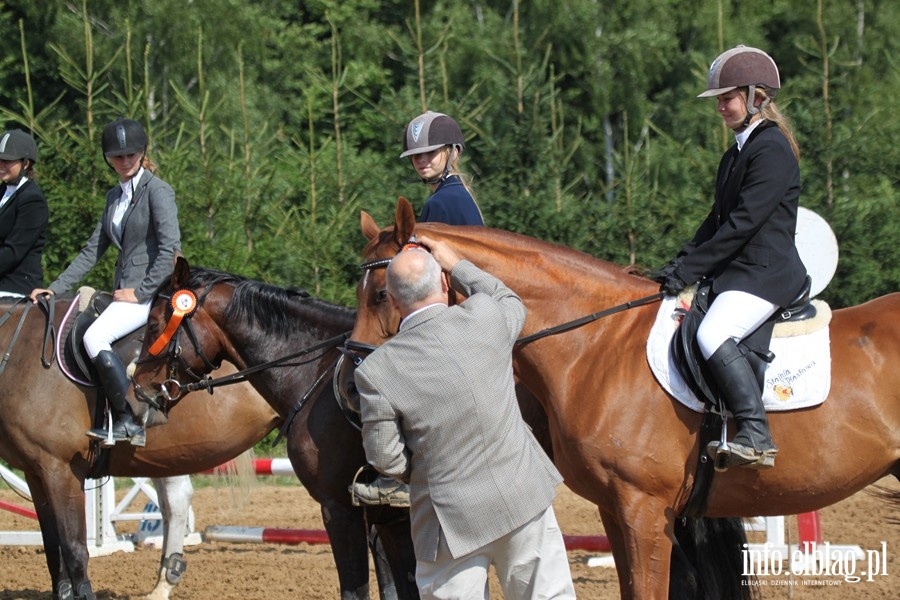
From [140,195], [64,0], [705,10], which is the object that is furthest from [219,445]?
[705,10]

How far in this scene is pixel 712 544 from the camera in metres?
5.48

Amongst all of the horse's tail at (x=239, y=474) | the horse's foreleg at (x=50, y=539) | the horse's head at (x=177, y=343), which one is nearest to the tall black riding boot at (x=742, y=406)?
the horse's head at (x=177, y=343)

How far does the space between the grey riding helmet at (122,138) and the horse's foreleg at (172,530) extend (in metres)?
2.44

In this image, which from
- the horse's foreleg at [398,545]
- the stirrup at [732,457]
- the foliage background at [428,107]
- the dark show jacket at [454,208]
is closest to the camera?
the stirrup at [732,457]

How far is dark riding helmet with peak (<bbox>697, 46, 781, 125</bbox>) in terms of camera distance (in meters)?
4.86

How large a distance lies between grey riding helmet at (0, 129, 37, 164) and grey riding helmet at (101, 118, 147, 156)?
852mm

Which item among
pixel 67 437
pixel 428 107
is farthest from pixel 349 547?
pixel 428 107

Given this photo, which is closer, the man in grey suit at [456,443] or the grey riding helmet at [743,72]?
the man in grey suit at [456,443]

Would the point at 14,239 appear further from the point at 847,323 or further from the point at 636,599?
the point at 847,323

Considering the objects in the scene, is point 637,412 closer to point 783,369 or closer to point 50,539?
point 783,369

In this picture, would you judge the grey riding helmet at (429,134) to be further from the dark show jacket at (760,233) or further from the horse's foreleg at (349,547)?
the horse's foreleg at (349,547)

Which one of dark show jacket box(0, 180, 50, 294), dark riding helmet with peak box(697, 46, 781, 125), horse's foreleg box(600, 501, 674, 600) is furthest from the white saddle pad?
dark show jacket box(0, 180, 50, 294)

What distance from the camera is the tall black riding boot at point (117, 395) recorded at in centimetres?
640

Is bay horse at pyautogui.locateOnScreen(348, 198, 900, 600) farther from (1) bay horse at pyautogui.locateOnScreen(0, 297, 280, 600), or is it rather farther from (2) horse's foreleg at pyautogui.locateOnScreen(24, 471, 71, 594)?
(2) horse's foreleg at pyautogui.locateOnScreen(24, 471, 71, 594)
